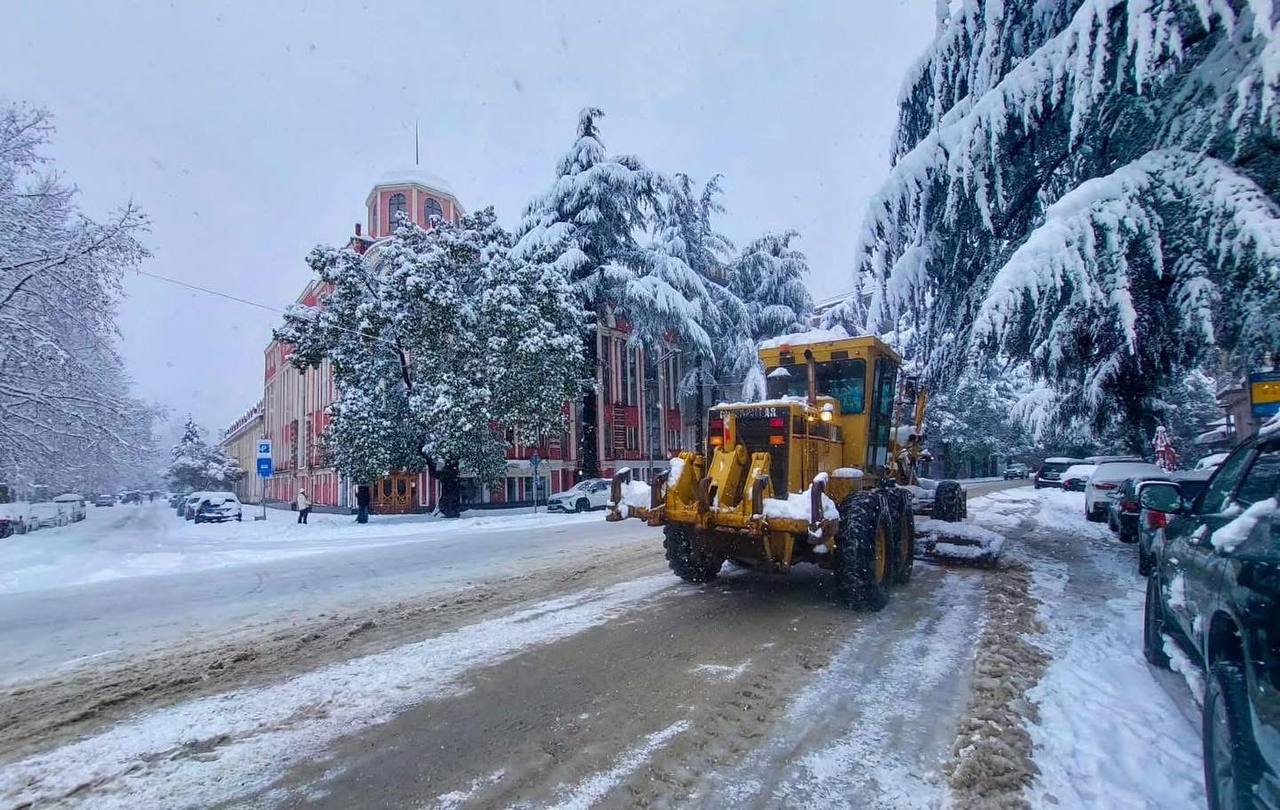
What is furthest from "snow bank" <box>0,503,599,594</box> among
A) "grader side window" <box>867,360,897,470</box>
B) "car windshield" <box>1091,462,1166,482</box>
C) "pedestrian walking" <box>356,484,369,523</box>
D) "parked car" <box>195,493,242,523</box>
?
"car windshield" <box>1091,462,1166,482</box>

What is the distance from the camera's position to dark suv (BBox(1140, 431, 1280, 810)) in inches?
89.1

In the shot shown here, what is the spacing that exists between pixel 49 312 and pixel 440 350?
9.87 metres

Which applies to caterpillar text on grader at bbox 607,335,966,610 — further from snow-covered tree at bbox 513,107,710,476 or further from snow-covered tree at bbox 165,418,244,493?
snow-covered tree at bbox 165,418,244,493

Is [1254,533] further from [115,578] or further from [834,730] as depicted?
[115,578]

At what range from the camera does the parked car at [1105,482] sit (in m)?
16.4

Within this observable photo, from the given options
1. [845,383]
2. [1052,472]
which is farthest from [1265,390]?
[1052,472]

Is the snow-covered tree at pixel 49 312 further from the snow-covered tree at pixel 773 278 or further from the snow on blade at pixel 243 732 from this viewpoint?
the snow-covered tree at pixel 773 278

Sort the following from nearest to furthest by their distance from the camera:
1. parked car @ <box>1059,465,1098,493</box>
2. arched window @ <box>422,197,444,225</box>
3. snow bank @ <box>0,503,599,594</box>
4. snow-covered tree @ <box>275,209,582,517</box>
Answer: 1. snow bank @ <box>0,503,599,594</box>
2. snow-covered tree @ <box>275,209,582,517</box>
3. parked car @ <box>1059,465,1098,493</box>
4. arched window @ <box>422,197,444,225</box>

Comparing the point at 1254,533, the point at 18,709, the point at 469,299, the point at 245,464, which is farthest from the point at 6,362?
the point at 245,464

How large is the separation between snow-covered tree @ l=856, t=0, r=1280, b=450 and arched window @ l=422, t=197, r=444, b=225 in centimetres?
3365

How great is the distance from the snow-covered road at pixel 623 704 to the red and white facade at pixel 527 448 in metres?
23.9

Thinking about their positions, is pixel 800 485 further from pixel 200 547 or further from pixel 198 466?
pixel 198 466

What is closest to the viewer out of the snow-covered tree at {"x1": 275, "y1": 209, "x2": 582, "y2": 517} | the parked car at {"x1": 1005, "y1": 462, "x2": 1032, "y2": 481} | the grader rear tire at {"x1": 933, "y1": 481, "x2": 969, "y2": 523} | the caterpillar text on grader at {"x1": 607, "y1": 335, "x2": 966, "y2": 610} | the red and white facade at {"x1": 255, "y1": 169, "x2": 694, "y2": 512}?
the caterpillar text on grader at {"x1": 607, "y1": 335, "x2": 966, "y2": 610}

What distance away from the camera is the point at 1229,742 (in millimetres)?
2490
